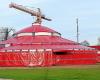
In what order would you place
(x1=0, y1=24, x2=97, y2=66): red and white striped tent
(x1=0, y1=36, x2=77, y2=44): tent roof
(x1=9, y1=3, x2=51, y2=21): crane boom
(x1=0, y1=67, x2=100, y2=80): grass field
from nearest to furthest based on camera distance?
(x1=0, y1=67, x2=100, y2=80): grass field, (x1=0, y1=24, x2=97, y2=66): red and white striped tent, (x1=0, y1=36, x2=77, y2=44): tent roof, (x1=9, y1=3, x2=51, y2=21): crane boom

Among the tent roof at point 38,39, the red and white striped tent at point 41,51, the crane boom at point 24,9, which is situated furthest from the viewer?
the crane boom at point 24,9

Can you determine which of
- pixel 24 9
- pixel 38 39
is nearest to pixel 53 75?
pixel 38 39

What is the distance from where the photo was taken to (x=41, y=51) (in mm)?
61438

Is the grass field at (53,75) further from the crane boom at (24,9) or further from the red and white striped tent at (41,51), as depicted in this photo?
the crane boom at (24,9)

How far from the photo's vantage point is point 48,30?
8012 cm

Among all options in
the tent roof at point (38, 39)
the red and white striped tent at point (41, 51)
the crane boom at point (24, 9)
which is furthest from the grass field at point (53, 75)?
the crane boom at point (24, 9)

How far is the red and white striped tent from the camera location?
5869cm

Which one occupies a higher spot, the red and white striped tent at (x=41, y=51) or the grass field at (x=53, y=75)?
the red and white striped tent at (x=41, y=51)

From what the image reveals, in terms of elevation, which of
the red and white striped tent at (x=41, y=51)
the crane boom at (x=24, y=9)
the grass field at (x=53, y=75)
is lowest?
the grass field at (x=53, y=75)

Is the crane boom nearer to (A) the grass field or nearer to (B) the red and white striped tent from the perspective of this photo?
(B) the red and white striped tent

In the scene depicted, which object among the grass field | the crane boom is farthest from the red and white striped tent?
the grass field

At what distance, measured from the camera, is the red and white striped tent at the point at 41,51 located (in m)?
58.7

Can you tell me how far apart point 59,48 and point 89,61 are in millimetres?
5748

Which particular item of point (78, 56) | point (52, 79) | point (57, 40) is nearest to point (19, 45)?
point (57, 40)
